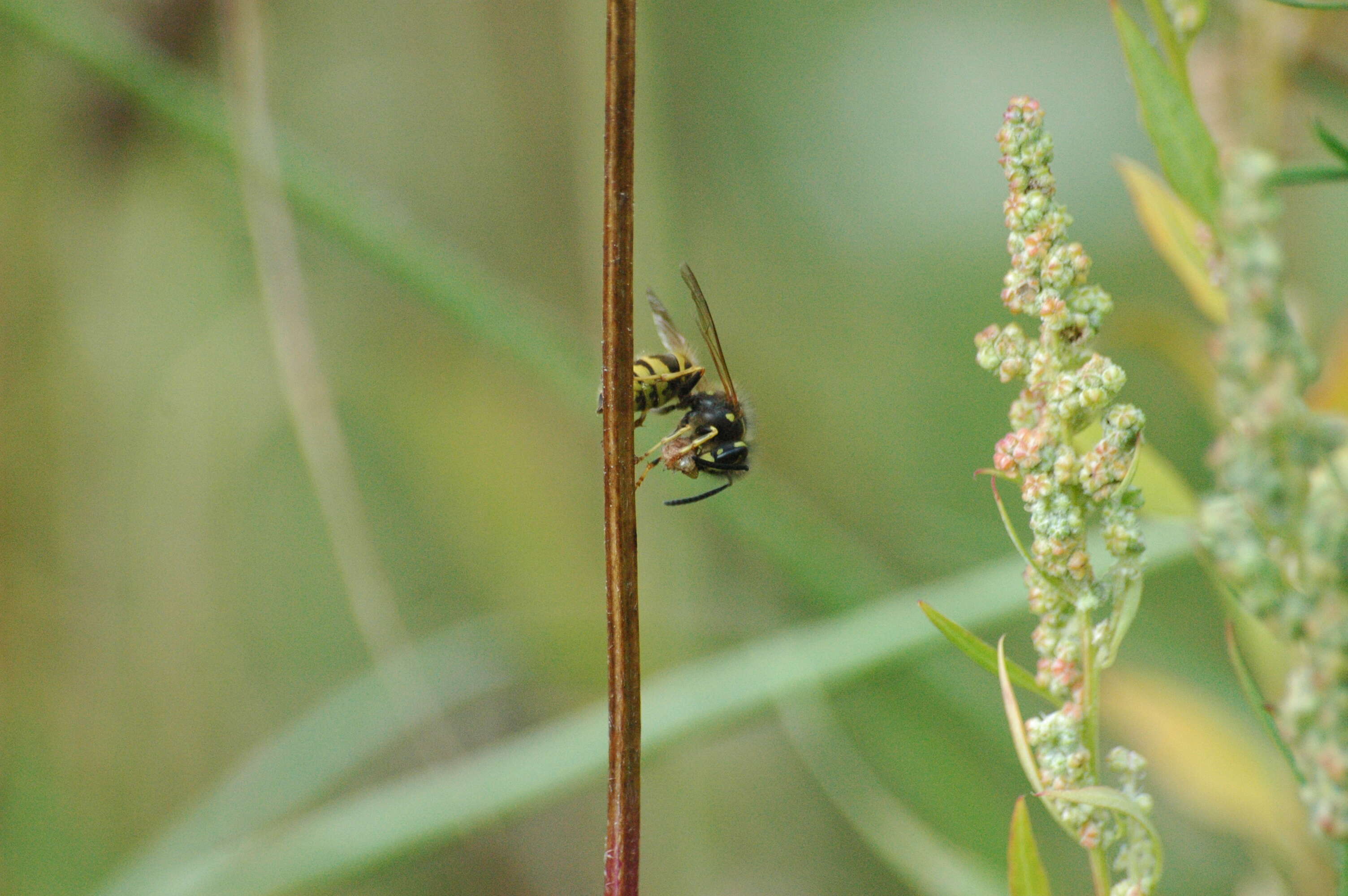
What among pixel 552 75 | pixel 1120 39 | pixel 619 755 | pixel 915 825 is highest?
pixel 552 75

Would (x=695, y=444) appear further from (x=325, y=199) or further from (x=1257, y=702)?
(x=1257, y=702)

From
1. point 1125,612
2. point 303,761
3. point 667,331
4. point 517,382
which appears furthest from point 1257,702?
point 517,382

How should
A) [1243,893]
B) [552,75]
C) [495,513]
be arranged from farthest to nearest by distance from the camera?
[552,75], [495,513], [1243,893]

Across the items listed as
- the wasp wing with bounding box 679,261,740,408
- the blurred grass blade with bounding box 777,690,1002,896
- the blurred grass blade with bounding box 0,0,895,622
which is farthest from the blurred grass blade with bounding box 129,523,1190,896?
the wasp wing with bounding box 679,261,740,408

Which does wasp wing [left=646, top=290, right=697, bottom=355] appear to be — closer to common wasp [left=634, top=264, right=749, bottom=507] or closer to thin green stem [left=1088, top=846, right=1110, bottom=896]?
common wasp [left=634, top=264, right=749, bottom=507]

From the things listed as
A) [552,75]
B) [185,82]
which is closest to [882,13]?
[552,75]

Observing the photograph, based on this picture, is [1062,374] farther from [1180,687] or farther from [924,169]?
[924,169]
